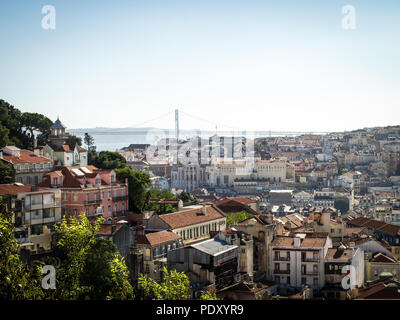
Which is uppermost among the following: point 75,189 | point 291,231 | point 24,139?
point 24,139

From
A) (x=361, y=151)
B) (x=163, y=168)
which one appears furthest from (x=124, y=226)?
(x=361, y=151)

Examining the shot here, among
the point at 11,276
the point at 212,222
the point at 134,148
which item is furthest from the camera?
the point at 134,148

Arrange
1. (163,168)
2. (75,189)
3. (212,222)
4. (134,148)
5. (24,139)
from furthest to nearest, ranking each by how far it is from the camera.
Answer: (134,148)
(163,168)
(24,139)
(212,222)
(75,189)

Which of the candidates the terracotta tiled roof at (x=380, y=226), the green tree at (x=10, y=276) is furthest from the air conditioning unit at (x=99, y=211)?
the green tree at (x=10, y=276)

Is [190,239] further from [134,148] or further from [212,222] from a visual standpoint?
[134,148]

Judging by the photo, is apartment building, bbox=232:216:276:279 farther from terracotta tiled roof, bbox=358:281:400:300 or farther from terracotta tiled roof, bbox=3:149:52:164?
terracotta tiled roof, bbox=3:149:52:164

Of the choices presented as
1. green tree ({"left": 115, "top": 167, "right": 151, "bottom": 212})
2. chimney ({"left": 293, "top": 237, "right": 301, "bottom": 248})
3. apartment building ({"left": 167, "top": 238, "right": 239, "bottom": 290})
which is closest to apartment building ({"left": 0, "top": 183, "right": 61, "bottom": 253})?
apartment building ({"left": 167, "top": 238, "right": 239, "bottom": 290})
